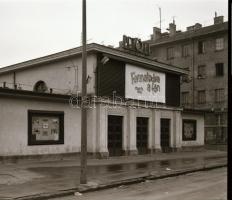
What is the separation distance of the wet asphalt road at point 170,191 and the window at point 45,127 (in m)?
8.98

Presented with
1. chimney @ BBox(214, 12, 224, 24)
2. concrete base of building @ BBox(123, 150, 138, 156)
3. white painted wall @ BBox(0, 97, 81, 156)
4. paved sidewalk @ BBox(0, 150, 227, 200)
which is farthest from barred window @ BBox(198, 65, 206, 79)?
paved sidewalk @ BBox(0, 150, 227, 200)

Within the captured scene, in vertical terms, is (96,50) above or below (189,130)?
above

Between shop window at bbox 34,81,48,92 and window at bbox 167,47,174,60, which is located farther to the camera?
window at bbox 167,47,174,60

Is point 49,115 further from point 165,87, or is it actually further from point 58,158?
point 165,87

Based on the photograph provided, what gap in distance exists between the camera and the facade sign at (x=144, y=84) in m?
29.4

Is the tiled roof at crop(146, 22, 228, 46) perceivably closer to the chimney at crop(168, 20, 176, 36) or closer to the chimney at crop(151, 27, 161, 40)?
the chimney at crop(168, 20, 176, 36)

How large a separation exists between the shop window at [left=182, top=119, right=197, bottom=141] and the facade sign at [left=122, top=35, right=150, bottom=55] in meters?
7.92

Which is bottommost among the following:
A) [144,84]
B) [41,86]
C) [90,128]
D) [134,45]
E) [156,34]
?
[90,128]

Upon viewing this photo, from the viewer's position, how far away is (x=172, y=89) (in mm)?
34594

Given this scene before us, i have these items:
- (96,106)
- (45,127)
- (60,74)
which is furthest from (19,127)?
(60,74)

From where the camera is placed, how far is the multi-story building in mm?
51812

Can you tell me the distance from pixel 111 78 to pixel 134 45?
475cm

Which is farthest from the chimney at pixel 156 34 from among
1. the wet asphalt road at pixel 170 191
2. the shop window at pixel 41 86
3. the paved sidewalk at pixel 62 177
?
the wet asphalt road at pixel 170 191

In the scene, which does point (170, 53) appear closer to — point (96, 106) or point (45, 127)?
point (96, 106)
